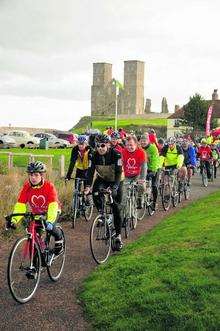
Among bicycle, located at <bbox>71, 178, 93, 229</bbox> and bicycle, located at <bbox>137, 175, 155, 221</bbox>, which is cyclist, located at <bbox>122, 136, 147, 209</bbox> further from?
bicycle, located at <bbox>137, 175, 155, 221</bbox>

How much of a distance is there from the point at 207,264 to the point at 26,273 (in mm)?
2902

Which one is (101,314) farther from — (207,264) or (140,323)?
(207,264)

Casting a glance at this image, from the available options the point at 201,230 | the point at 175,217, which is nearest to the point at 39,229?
the point at 201,230

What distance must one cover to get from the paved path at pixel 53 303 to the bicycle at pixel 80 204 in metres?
2.33

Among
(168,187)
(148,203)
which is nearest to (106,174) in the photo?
(148,203)

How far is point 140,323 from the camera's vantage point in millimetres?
6918

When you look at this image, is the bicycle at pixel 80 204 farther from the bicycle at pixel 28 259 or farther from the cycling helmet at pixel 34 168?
the cycling helmet at pixel 34 168

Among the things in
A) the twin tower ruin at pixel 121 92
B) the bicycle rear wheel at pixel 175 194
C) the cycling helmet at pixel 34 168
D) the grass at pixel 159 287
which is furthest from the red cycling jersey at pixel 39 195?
the twin tower ruin at pixel 121 92

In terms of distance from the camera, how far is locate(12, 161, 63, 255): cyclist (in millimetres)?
8039

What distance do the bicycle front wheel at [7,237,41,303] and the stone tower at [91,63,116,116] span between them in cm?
13351

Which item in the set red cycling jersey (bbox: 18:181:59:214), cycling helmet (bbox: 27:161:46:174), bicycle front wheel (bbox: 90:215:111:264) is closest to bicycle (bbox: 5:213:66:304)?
red cycling jersey (bbox: 18:181:59:214)

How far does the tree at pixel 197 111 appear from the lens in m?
85.3

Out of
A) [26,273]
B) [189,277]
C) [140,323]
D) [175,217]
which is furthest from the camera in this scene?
[175,217]

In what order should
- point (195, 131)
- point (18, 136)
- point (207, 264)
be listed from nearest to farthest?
point (207, 264) → point (18, 136) → point (195, 131)
